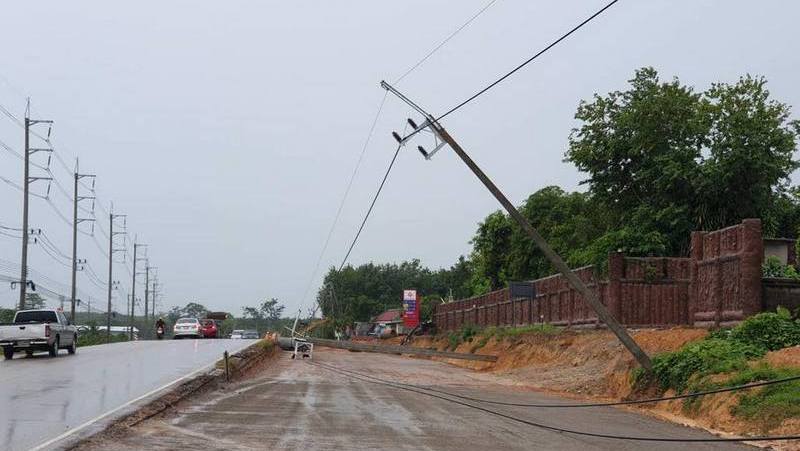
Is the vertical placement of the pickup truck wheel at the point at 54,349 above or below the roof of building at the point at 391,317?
above

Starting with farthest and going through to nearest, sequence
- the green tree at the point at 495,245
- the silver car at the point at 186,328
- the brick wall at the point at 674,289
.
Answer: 1. the green tree at the point at 495,245
2. the silver car at the point at 186,328
3. the brick wall at the point at 674,289

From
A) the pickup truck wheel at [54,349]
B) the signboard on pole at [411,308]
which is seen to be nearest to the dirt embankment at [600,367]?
the pickup truck wheel at [54,349]

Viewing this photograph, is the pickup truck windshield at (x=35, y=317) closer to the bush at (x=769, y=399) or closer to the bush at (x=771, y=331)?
the bush at (x=771, y=331)

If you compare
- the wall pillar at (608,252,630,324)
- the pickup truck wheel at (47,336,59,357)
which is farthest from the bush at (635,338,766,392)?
the pickup truck wheel at (47,336,59,357)

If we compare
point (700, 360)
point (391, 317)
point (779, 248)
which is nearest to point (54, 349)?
point (700, 360)

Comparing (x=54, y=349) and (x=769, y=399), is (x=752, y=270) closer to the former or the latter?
(x=769, y=399)

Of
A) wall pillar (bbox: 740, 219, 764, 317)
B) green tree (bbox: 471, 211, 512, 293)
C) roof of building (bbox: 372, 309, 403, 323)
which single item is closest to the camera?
wall pillar (bbox: 740, 219, 764, 317)

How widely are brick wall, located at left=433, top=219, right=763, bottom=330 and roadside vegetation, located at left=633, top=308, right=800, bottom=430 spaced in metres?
1.37

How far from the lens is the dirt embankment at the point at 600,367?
17.6 meters

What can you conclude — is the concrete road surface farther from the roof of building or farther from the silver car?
the roof of building

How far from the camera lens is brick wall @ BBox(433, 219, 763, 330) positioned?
22.8 metres

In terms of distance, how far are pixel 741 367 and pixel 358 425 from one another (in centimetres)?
910

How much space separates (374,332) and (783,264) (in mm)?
88806

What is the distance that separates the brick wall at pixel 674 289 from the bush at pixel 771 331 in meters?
1.82
